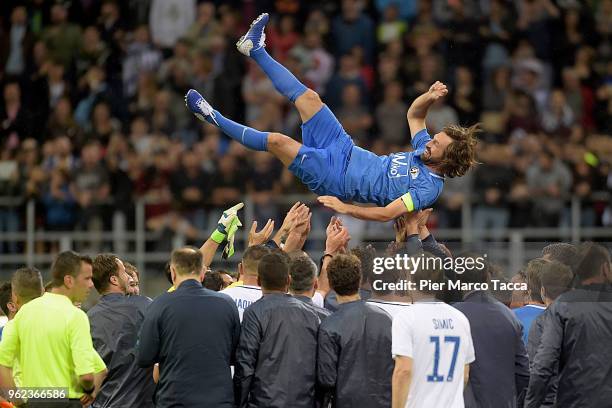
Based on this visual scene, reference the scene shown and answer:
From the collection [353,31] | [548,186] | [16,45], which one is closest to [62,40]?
[16,45]

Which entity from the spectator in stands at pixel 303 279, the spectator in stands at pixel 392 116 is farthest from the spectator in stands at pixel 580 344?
the spectator in stands at pixel 392 116

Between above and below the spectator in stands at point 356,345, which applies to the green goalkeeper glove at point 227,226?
above

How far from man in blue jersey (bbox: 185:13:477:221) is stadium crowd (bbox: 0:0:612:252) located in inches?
212

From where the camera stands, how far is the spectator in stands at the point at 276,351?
8.14 m

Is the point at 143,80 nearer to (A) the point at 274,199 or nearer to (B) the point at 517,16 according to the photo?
(A) the point at 274,199

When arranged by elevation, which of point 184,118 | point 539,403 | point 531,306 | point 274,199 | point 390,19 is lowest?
point 539,403

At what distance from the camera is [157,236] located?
15.5 m

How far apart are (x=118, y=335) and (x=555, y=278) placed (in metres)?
2.92

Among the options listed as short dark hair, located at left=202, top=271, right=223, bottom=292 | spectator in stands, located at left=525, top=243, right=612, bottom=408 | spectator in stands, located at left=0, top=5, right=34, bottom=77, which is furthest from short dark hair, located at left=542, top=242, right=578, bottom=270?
spectator in stands, located at left=0, top=5, right=34, bottom=77

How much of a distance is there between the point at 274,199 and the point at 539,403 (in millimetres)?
7555

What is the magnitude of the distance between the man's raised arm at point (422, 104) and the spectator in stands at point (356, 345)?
1.79 metres

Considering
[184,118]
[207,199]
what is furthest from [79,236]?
[184,118]

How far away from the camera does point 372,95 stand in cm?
1748

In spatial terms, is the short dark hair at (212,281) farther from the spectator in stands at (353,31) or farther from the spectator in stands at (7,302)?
the spectator in stands at (353,31)
